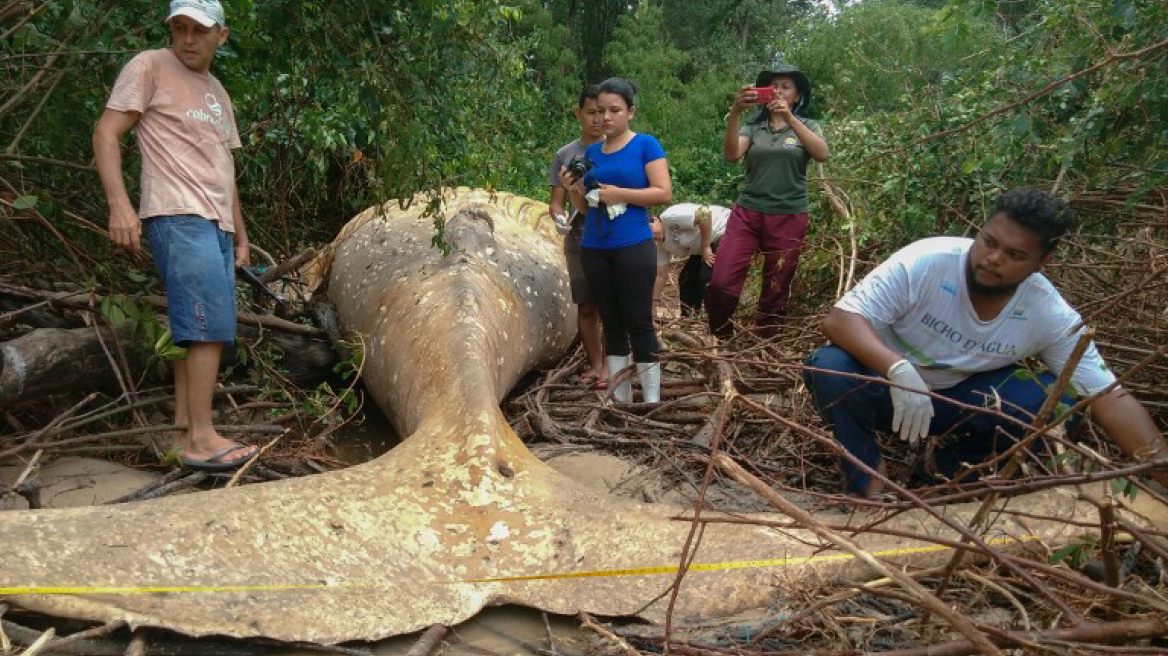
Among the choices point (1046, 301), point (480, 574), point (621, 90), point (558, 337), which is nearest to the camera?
point (480, 574)

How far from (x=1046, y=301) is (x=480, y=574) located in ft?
6.27

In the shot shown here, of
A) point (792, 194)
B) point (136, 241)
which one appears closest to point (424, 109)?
point (136, 241)

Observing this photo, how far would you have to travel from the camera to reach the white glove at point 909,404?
299 centimetres

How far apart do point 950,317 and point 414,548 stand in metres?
1.81

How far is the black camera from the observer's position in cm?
416

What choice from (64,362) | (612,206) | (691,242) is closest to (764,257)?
(691,242)

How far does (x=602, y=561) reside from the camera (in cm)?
246

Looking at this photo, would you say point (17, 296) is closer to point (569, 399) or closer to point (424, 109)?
point (424, 109)

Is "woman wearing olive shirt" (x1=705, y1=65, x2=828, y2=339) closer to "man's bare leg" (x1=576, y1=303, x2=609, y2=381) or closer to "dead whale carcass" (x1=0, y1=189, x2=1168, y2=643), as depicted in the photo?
"man's bare leg" (x1=576, y1=303, x2=609, y2=381)

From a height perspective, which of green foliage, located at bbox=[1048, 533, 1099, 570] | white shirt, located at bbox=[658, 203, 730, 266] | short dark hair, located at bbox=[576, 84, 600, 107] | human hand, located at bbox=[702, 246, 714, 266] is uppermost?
short dark hair, located at bbox=[576, 84, 600, 107]

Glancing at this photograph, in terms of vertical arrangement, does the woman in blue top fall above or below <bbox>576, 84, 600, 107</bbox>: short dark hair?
below

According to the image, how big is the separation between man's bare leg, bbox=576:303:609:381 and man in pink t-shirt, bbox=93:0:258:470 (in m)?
1.71

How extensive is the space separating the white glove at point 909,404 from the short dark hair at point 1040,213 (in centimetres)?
52

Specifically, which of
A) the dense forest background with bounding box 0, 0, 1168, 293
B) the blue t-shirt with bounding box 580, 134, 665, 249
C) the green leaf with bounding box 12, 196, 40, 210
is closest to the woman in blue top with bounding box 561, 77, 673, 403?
the blue t-shirt with bounding box 580, 134, 665, 249
